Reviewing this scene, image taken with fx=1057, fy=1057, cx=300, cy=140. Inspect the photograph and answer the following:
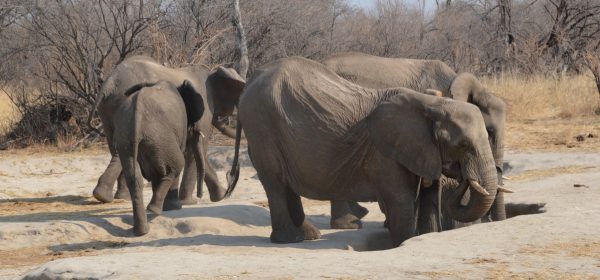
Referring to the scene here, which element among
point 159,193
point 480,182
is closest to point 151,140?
point 159,193

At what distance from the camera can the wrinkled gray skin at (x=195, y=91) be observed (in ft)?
39.6

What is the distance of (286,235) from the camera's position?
9391 millimetres

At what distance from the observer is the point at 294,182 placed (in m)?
9.41

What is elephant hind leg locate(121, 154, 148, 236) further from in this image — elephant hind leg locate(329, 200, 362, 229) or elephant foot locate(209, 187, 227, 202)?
elephant foot locate(209, 187, 227, 202)

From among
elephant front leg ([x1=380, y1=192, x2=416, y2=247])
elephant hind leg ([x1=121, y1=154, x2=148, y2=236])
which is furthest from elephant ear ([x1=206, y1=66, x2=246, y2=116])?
elephant front leg ([x1=380, y1=192, x2=416, y2=247])

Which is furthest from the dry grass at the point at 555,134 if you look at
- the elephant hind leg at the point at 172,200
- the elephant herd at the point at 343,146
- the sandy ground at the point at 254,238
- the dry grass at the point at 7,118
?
the dry grass at the point at 7,118

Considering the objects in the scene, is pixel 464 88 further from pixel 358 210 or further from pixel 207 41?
pixel 207 41

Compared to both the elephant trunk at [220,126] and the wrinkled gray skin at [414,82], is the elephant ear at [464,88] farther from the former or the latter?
the elephant trunk at [220,126]

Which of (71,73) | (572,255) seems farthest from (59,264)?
(71,73)

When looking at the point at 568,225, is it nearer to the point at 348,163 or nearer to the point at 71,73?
the point at 348,163

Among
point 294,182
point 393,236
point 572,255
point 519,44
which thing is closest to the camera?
point 572,255

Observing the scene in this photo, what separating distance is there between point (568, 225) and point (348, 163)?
6.43 ft

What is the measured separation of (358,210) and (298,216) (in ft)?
6.00

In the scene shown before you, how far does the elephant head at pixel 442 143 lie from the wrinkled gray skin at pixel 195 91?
340 cm
